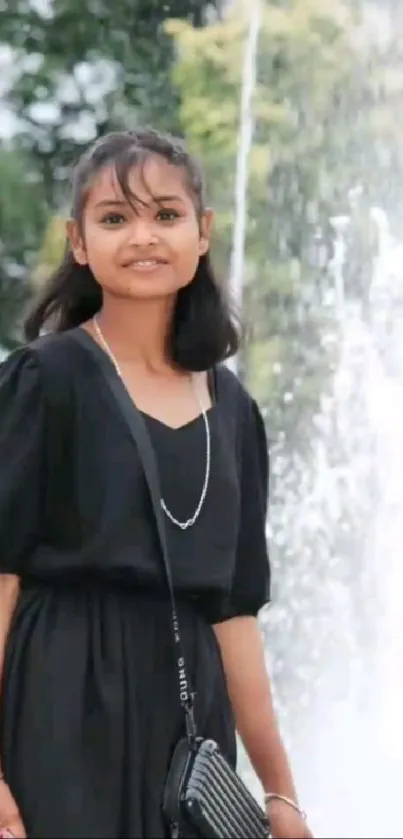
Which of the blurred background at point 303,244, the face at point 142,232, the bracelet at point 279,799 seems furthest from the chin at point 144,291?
the blurred background at point 303,244

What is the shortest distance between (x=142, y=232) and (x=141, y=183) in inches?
1.5

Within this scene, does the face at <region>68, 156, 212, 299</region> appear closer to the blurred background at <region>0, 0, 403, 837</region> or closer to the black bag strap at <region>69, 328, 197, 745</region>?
the black bag strap at <region>69, 328, 197, 745</region>

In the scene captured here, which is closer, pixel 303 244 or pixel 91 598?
pixel 91 598

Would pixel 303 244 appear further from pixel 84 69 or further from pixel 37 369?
pixel 37 369

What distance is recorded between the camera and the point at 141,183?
0.95 m

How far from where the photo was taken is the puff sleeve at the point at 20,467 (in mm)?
912

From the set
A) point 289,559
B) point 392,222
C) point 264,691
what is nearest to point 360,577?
point 289,559

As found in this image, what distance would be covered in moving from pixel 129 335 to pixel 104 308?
0.10 ft

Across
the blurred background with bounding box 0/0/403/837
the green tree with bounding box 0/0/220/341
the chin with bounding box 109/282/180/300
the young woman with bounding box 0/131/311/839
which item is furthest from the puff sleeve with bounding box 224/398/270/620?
the green tree with bounding box 0/0/220/341

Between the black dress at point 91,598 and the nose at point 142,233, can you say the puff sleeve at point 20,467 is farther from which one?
the nose at point 142,233

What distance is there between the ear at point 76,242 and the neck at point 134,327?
0.03 metres

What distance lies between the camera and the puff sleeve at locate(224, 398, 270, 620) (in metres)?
1.01

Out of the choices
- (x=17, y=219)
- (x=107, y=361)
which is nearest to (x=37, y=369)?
(x=107, y=361)

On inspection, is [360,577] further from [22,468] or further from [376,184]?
[22,468]
